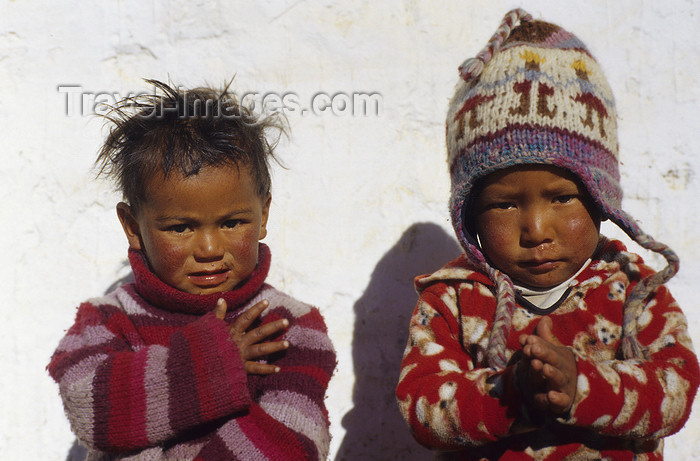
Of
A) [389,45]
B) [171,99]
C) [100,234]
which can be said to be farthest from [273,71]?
[100,234]

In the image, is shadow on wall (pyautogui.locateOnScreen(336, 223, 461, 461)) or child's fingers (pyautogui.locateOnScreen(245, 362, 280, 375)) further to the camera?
shadow on wall (pyautogui.locateOnScreen(336, 223, 461, 461))

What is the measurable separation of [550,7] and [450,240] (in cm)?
109

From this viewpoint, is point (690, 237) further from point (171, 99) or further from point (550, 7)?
point (171, 99)

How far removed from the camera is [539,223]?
77.3 inches

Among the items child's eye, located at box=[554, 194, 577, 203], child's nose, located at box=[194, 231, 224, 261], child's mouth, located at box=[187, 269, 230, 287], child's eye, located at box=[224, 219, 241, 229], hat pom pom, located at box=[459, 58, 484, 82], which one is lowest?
child's mouth, located at box=[187, 269, 230, 287]

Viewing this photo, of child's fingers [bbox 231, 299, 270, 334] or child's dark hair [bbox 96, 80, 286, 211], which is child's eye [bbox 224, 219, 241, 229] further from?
child's fingers [bbox 231, 299, 270, 334]

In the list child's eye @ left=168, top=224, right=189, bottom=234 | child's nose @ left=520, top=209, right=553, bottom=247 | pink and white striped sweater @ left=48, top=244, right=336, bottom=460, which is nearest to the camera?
pink and white striped sweater @ left=48, top=244, right=336, bottom=460

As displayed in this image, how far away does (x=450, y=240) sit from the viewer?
290 centimetres

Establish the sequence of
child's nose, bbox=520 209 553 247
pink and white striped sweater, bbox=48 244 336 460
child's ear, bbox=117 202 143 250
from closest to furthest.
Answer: pink and white striped sweater, bbox=48 244 336 460 → child's nose, bbox=520 209 553 247 → child's ear, bbox=117 202 143 250

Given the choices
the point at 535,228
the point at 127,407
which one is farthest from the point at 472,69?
the point at 127,407

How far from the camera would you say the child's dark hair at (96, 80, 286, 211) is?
2.05 m

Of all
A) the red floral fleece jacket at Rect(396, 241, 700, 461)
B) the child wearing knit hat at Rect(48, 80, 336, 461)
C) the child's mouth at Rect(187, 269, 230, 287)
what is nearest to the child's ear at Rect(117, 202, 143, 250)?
the child wearing knit hat at Rect(48, 80, 336, 461)

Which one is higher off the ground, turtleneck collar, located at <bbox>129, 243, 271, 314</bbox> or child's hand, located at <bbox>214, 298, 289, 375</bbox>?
turtleneck collar, located at <bbox>129, 243, 271, 314</bbox>

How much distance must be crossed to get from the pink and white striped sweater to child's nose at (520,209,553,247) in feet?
2.32
